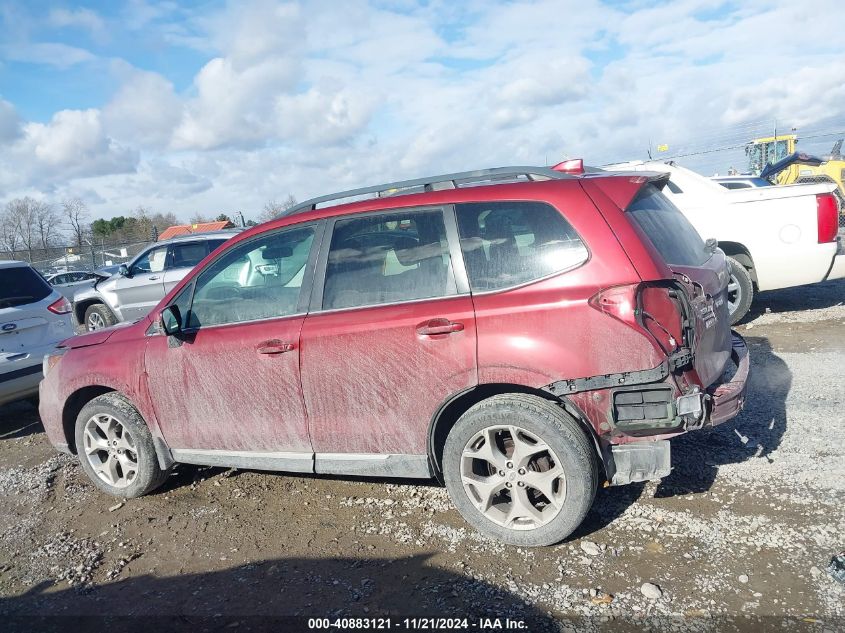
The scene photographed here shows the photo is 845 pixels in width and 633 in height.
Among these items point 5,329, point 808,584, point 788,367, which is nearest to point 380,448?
point 808,584

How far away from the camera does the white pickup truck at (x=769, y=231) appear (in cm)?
706

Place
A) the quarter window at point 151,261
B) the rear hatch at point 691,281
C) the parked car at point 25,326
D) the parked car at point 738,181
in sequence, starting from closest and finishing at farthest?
the rear hatch at point 691,281, the parked car at point 25,326, the quarter window at point 151,261, the parked car at point 738,181

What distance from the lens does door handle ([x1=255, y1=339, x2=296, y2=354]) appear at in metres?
3.68

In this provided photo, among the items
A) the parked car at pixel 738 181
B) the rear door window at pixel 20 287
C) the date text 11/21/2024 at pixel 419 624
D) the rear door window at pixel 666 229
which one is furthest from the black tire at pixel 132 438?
the parked car at pixel 738 181

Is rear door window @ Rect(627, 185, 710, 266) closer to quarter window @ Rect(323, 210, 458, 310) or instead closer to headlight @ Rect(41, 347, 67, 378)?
→ quarter window @ Rect(323, 210, 458, 310)

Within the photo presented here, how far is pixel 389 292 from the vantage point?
11.6ft

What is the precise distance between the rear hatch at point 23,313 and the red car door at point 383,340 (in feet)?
14.2

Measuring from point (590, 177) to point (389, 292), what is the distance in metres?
1.25

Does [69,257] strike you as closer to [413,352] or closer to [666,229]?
[413,352]

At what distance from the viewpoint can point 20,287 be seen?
22.0 ft

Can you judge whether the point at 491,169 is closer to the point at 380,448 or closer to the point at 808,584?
the point at 380,448

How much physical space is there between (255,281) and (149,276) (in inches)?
307

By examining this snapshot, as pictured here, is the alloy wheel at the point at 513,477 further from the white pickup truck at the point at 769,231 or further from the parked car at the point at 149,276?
the parked car at the point at 149,276

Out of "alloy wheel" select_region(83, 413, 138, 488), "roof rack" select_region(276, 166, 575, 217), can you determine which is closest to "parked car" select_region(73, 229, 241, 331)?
"alloy wheel" select_region(83, 413, 138, 488)
